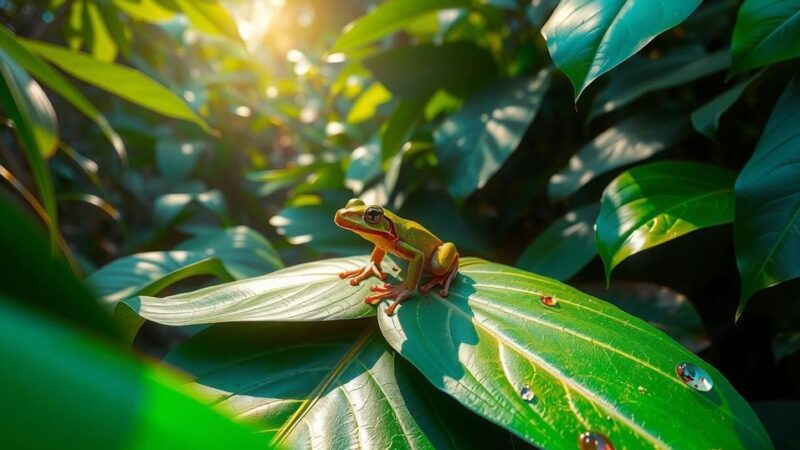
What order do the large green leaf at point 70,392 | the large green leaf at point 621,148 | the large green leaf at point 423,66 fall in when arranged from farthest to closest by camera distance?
the large green leaf at point 423,66, the large green leaf at point 621,148, the large green leaf at point 70,392

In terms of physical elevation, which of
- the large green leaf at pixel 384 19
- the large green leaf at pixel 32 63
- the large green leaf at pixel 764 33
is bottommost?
the large green leaf at pixel 764 33

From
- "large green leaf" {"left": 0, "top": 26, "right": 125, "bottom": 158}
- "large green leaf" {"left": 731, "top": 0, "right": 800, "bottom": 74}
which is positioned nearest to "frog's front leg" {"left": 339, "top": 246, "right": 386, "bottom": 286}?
"large green leaf" {"left": 731, "top": 0, "right": 800, "bottom": 74}

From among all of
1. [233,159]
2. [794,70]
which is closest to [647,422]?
[794,70]

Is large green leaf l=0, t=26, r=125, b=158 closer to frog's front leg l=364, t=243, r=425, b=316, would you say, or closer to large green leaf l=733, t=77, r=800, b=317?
frog's front leg l=364, t=243, r=425, b=316

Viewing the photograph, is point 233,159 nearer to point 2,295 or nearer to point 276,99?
point 276,99

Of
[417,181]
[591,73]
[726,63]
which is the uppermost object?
[417,181]

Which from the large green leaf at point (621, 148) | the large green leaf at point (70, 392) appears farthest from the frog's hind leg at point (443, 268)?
the large green leaf at point (70, 392)

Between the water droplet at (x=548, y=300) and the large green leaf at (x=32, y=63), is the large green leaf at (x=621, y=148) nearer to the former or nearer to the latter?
the water droplet at (x=548, y=300)
